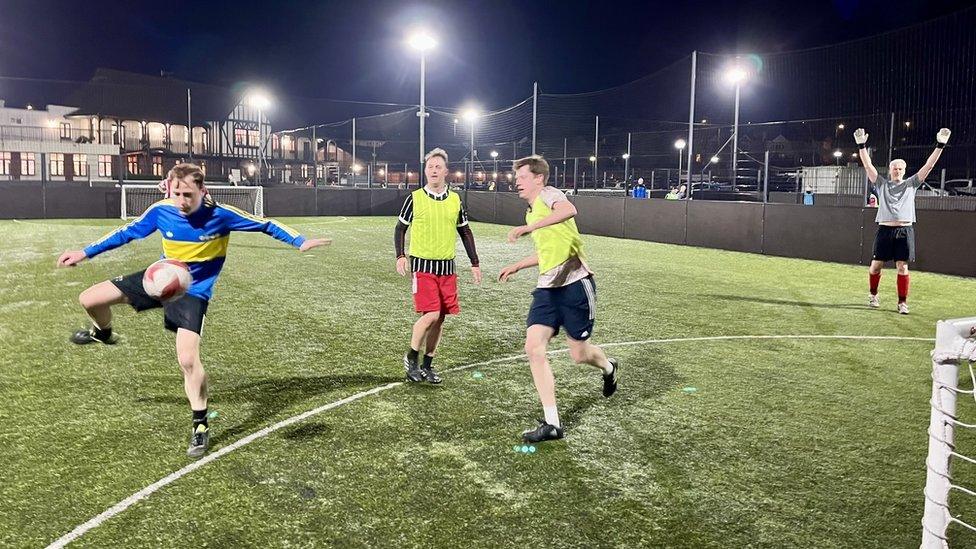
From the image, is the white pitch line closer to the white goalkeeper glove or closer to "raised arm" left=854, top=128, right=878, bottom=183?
"raised arm" left=854, top=128, right=878, bottom=183

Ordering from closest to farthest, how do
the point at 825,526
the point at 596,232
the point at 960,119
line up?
the point at 825,526 < the point at 960,119 < the point at 596,232

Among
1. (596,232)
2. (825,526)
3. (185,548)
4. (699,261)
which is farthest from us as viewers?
(596,232)

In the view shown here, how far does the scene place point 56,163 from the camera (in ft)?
149

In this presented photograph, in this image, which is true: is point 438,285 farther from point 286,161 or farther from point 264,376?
point 286,161

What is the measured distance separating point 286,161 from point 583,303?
5135 centimetres

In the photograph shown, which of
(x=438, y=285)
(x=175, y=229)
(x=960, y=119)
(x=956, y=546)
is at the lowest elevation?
(x=956, y=546)

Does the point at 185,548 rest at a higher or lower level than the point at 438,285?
lower

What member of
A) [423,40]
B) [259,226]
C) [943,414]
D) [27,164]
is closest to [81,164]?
[27,164]

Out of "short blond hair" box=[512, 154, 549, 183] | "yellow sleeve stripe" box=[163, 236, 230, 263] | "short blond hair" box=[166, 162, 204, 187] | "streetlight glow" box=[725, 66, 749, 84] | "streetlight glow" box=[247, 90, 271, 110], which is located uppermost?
"streetlight glow" box=[247, 90, 271, 110]

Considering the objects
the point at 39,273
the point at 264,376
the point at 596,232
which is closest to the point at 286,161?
the point at 596,232

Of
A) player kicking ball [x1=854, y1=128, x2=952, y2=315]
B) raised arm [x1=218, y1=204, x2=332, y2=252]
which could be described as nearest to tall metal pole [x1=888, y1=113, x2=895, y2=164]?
player kicking ball [x1=854, y1=128, x2=952, y2=315]

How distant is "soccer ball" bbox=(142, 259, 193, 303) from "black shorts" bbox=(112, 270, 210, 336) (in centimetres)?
7

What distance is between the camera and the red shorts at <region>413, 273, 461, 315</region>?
6.39 metres

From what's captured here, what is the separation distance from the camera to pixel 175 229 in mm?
4934
